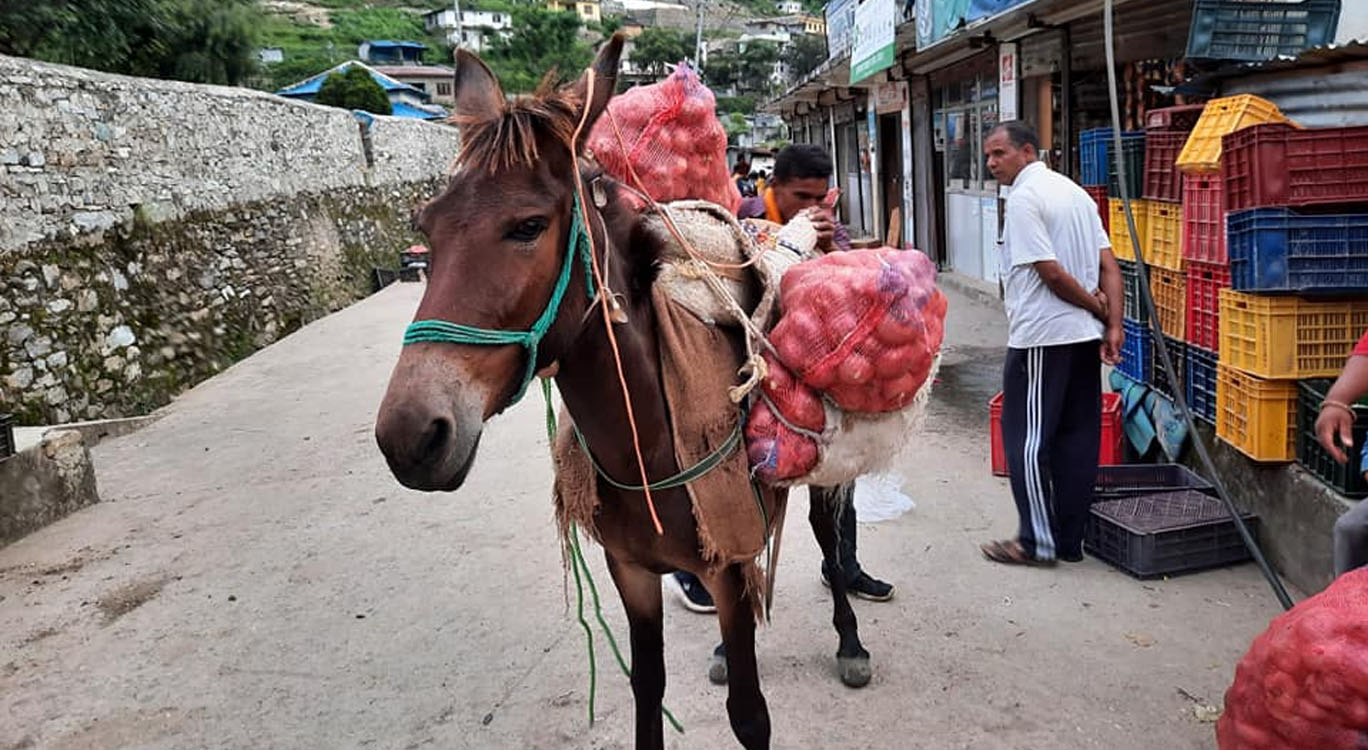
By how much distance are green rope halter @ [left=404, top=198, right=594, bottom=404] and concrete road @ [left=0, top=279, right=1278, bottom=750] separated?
1777mm

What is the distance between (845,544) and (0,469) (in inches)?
183

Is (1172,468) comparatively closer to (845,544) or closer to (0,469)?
(845,544)

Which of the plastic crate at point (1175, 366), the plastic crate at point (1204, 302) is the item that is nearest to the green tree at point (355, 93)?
the plastic crate at point (1175, 366)

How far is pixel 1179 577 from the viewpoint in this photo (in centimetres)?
394

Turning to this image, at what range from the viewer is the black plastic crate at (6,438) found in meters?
5.02

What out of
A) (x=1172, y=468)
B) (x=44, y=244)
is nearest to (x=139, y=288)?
(x=44, y=244)

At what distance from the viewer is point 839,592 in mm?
3455

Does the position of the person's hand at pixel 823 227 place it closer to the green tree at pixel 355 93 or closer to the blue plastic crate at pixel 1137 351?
the blue plastic crate at pixel 1137 351

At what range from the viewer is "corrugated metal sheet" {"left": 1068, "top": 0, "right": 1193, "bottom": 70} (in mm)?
6523

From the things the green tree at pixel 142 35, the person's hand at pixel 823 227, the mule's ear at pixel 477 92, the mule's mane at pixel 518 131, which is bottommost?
the person's hand at pixel 823 227

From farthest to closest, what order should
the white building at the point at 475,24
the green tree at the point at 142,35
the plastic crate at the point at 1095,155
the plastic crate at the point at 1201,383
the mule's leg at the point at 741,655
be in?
the white building at the point at 475,24, the green tree at the point at 142,35, the plastic crate at the point at 1095,155, the plastic crate at the point at 1201,383, the mule's leg at the point at 741,655

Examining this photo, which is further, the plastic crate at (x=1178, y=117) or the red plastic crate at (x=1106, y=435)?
the red plastic crate at (x=1106, y=435)

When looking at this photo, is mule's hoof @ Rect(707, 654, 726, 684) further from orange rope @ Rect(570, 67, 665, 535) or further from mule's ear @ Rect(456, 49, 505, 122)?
mule's ear @ Rect(456, 49, 505, 122)

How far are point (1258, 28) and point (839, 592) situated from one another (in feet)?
11.5
